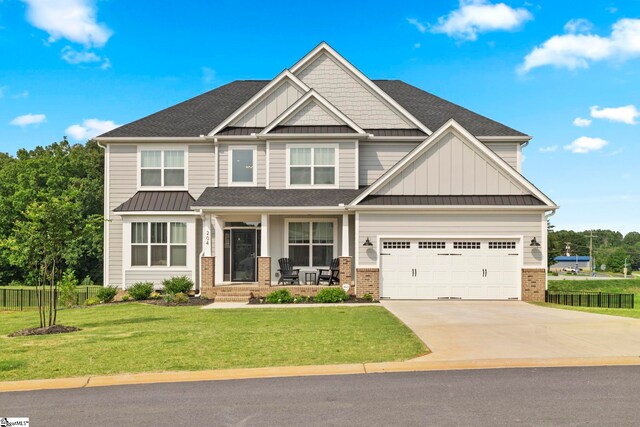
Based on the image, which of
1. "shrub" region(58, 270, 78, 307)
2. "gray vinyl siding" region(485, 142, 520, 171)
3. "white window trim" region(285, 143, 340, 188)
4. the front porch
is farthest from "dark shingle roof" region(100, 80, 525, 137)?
"shrub" region(58, 270, 78, 307)

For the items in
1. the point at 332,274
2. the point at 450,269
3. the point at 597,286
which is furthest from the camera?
the point at 597,286

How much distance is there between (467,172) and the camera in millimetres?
20109

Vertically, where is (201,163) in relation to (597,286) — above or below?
above

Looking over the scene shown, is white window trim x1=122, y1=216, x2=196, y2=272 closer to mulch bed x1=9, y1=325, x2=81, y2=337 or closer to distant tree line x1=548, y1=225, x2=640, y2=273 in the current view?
mulch bed x1=9, y1=325, x2=81, y2=337

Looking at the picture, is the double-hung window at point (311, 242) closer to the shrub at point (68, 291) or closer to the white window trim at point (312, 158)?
the white window trim at point (312, 158)

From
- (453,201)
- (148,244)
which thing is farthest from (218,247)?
(453,201)

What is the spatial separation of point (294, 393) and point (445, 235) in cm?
1360

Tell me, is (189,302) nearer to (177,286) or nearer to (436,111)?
(177,286)

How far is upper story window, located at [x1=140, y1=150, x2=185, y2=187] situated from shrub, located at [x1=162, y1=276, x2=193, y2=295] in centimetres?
468

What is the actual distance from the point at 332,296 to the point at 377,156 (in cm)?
701

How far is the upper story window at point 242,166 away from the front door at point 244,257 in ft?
6.92

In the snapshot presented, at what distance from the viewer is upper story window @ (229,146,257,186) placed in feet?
75.5

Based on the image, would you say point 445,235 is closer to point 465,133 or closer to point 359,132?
point 465,133

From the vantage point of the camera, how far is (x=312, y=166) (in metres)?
22.4
